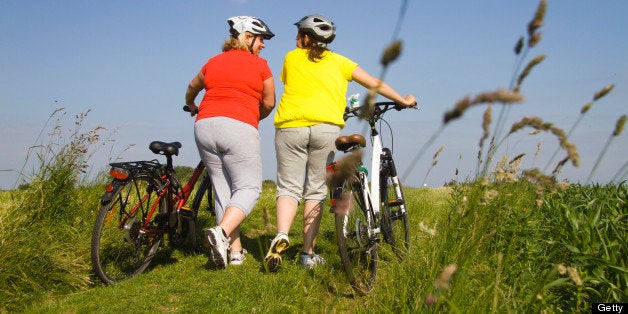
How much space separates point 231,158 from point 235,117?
379mm

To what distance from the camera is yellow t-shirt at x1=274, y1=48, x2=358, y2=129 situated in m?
4.83

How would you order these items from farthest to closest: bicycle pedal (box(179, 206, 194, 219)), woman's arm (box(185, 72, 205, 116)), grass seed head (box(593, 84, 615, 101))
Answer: bicycle pedal (box(179, 206, 194, 219)) < woman's arm (box(185, 72, 205, 116)) < grass seed head (box(593, 84, 615, 101))

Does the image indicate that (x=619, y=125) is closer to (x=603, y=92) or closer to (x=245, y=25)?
(x=603, y=92)

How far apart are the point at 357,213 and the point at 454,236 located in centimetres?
147

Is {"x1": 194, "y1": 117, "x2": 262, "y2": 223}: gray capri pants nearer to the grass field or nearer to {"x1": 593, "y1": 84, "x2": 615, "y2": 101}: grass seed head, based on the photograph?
the grass field

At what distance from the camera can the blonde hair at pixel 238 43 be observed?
16.7 ft

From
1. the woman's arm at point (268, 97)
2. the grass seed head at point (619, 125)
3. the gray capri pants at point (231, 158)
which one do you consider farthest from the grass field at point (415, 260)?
the woman's arm at point (268, 97)

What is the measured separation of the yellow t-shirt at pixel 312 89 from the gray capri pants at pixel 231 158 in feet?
1.15

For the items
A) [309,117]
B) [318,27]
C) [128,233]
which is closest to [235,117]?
[309,117]

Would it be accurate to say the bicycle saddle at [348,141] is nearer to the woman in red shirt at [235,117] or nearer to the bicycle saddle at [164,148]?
the woman in red shirt at [235,117]

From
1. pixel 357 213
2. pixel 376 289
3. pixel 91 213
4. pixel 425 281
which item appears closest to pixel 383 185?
pixel 357 213

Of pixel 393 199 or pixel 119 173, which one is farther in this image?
pixel 393 199

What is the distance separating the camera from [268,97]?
5215 mm

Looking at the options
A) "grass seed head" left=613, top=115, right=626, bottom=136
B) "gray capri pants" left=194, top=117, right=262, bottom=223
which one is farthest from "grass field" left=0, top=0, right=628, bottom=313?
"gray capri pants" left=194, top=117, right=262, bottom=223
